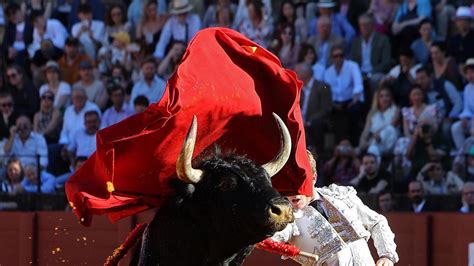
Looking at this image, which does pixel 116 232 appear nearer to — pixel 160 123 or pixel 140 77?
pixel 140 77

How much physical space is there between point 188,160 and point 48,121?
622cm

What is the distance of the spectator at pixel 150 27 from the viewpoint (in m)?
11.2

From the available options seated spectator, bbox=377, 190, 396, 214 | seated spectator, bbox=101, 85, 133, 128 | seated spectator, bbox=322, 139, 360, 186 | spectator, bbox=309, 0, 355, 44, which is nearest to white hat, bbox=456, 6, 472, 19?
spectator, bbox=309, 0, 355, 44

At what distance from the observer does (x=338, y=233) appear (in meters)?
5.81

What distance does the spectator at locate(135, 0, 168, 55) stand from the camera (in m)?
11.2

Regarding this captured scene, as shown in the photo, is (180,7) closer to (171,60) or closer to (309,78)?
(171,60)

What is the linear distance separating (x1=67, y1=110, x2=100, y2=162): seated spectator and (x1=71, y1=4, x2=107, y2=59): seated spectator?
0.99 m

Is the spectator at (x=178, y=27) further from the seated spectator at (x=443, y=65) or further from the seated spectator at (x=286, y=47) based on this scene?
the seated spectator at (x=443, y=65)

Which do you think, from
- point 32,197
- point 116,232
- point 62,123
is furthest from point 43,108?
point 116,232

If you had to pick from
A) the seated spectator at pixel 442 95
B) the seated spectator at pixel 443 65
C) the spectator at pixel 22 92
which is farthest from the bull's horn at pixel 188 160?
the spectator at pixel 22 92

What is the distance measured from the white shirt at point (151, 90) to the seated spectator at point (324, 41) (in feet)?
4.30

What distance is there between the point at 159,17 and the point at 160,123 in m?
6.40

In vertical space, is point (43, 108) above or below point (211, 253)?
below

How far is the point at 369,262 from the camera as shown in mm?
5801
